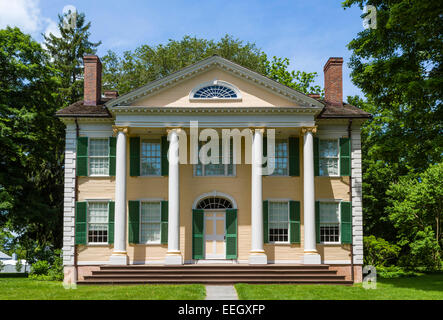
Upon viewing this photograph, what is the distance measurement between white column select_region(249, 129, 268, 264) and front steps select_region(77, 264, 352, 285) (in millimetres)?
675

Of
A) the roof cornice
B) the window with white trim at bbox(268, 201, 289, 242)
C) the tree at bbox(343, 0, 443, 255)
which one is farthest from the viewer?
the window with white trim at bbox(268, 201, 289, 242)

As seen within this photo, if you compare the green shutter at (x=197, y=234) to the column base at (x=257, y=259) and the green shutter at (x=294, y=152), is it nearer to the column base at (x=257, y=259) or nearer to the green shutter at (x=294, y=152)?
the column base at (x=257, y=259)

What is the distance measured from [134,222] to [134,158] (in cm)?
311

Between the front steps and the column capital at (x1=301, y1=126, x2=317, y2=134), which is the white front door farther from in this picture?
the column capital at (x1=301, y1=126, x2=317, y2=134)

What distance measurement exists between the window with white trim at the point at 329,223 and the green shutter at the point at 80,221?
1136cm

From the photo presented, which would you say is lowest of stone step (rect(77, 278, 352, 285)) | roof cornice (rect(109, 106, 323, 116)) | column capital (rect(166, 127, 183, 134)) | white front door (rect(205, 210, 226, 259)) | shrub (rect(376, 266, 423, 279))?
shrub (rect(376, 266, 423, 279))

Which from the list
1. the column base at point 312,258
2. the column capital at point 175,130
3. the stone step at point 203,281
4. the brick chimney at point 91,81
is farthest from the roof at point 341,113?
the brick chimney at point 91,81

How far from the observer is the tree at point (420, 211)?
33.9 metres

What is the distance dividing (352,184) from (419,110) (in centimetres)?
566

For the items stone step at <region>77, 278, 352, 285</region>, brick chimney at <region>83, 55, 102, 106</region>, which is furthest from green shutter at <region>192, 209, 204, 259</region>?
brick chimney at <region>83, 55, 102, 106</region>

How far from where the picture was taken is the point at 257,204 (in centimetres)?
2361

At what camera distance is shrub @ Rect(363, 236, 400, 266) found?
30.3 meters

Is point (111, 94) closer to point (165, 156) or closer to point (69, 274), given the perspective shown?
point (165, 156)
